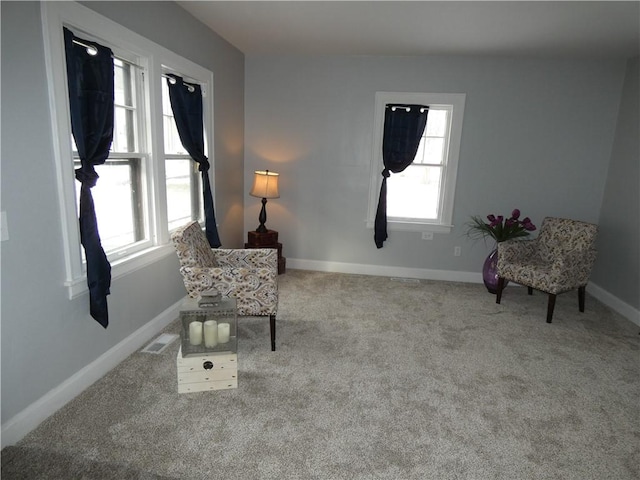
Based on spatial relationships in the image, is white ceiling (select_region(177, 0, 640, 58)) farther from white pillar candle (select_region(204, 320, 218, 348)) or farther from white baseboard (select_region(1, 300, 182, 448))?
white baseboard (select_region(1, 300, 182, 448))

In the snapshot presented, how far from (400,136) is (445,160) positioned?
1.98ft

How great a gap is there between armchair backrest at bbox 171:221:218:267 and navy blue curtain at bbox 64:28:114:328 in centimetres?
47

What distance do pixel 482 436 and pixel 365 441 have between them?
64 cm

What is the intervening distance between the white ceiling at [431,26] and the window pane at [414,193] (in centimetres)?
130

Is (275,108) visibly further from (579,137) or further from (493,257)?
(579,137)

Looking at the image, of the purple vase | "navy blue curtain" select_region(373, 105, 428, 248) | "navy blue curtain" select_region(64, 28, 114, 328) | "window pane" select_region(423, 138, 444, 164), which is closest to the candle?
"navy blue curtain" select_region(64, 28, 114, 328)

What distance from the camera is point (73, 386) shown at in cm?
218

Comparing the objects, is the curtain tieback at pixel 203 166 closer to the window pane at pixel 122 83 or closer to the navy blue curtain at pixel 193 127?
the navy blue curtain at pixel 193 127

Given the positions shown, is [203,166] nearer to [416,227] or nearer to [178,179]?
[178,179]

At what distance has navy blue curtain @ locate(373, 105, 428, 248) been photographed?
14.0 ft

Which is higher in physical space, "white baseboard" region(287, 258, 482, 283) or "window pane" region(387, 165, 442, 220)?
"window pane" region(387, 165, 442, 220)

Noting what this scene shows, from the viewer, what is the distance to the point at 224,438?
76.2 inches

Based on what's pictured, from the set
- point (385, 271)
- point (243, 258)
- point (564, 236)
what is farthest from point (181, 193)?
point (564, 236)

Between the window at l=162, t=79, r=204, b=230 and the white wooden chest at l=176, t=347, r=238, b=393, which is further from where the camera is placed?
the window at l=162, t=79, r=204, b=230
